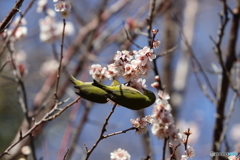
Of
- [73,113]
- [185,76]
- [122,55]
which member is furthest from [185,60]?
[122,55]

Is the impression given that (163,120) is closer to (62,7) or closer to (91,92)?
(91,92)

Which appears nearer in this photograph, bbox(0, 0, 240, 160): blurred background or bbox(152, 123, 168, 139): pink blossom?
bbox(152, 123, 168, 139): pink blossom

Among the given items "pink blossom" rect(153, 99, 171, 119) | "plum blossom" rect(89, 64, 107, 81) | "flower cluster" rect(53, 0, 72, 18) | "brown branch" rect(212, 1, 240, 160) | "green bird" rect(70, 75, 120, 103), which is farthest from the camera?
"brown branch" rect(212, 1, 240, 160)

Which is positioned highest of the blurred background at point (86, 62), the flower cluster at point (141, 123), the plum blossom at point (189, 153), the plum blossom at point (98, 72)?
the blurred background at point (86, 62)

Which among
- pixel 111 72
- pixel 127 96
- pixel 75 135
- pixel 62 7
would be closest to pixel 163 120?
pixel 127 96

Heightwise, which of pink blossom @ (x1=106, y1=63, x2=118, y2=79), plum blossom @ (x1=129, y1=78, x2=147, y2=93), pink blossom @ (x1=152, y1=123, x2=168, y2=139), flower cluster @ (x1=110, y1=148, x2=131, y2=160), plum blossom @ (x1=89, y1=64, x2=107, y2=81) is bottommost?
flower cluster @ (x1=110, y1=148, x2=131, y2=160)

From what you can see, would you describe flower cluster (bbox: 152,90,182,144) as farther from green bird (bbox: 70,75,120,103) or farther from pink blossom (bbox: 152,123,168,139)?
green bird (bbox: 70,75,120,103)

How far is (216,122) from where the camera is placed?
1.70 meters

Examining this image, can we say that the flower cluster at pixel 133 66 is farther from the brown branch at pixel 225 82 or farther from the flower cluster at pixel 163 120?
the brown branch at pixel 225 82

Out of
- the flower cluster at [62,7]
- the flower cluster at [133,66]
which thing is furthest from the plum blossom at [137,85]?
the flower cluster at [62,7]

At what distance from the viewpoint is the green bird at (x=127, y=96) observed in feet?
2.84

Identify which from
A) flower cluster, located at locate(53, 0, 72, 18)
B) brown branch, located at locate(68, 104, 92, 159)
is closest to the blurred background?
brown branch, located at locate(68, 104, 92, 159)

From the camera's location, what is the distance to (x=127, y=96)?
2.84 feet

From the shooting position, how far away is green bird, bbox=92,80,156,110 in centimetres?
87
